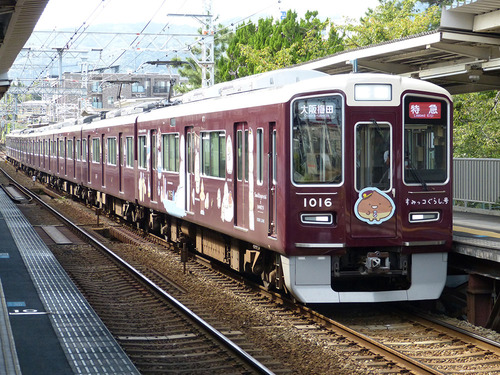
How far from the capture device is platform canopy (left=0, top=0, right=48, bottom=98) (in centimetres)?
1059

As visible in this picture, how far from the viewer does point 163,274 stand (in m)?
13.0

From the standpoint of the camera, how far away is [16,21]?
1195cm

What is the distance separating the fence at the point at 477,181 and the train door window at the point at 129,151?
7.38 m

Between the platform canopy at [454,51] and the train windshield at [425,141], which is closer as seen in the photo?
the train windshield at [425,141]

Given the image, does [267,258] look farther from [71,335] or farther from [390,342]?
[71,335]

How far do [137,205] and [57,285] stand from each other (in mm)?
8398

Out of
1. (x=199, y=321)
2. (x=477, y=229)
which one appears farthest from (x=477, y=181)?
(x=199, y=321)

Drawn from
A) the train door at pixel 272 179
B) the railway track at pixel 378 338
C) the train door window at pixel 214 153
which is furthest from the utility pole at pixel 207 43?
the train door at pixel 272 179

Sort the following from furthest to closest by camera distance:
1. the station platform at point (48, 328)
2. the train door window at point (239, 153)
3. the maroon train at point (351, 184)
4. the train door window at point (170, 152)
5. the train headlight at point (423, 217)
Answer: the train door window at point (170, 152), the train door window at point (239, 153), the train headlight at point (423, 217), the maroon train at point (351, 184), the station platform at point (48, 328)

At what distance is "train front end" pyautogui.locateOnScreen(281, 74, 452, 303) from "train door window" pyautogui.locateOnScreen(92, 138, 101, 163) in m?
15.6

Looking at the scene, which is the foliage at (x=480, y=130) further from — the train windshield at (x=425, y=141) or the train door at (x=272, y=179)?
the train door at (x=272, y=179)

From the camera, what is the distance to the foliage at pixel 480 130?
64.0 ft

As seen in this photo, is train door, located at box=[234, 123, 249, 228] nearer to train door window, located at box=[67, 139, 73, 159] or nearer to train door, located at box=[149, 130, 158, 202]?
train door, located at box=[149, 130, 158, 202]

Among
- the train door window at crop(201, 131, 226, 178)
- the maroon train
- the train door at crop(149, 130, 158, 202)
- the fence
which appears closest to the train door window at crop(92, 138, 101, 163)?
the train door at crop(149, 130, 158, 202)
